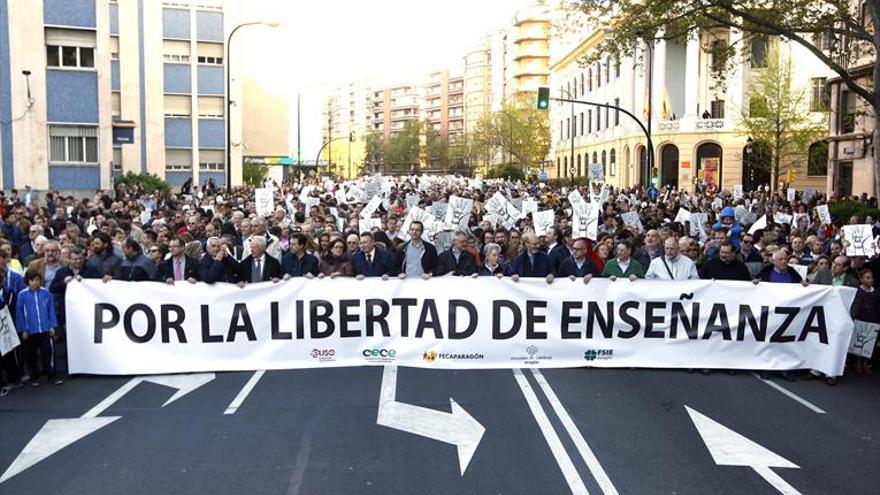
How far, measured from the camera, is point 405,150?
164 meters

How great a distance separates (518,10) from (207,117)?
73673 millimetres

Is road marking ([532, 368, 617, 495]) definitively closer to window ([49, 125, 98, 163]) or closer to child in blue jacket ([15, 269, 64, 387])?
child in blue jacket ([15, 269, 64, 387])

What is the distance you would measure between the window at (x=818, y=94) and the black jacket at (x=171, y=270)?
51241mm

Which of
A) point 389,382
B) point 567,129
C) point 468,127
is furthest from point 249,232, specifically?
point 468,127

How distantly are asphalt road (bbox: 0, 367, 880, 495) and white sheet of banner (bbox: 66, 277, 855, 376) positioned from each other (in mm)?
300

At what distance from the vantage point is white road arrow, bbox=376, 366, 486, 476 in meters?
8.71

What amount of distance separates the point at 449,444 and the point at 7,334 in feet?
17.5

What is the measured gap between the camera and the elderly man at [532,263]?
43.0 feet

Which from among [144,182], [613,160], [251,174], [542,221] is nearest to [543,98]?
[144,182]

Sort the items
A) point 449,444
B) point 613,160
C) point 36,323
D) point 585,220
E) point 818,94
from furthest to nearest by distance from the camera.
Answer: point 613,160, point 818,94, point 585,220, point 36,323, point 449,444

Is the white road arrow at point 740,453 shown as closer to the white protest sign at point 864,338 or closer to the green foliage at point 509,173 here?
the white protest sign at point 864,338

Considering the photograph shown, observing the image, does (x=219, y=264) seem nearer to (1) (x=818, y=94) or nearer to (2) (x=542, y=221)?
(2) (x=542, y=221)

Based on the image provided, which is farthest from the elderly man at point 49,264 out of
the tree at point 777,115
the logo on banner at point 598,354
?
the tree at point 777,115

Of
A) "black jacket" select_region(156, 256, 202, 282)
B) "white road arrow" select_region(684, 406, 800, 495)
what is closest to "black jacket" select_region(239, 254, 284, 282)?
"black jacket" select_region(156, 256, 202, 282)
